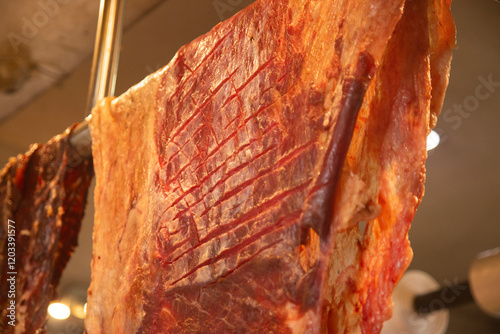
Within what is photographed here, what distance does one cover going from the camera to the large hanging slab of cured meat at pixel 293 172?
0.86m

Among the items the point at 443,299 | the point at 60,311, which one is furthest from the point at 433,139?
the point at 60,311

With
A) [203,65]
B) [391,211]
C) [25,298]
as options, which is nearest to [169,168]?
[203,65]

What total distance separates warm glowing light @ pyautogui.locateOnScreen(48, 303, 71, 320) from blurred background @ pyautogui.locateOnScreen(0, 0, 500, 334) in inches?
57.6

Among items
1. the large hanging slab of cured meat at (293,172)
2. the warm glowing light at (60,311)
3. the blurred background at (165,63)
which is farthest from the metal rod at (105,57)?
the warm glowing light at (60,311)

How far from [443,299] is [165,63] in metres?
2.28

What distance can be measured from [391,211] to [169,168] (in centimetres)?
54

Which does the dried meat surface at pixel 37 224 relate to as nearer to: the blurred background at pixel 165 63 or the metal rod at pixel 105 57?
the metal rod at pixel 105 57

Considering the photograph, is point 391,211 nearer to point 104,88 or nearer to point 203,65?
point 203,65

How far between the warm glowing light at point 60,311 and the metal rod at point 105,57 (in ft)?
18.8

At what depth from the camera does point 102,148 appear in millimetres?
1529

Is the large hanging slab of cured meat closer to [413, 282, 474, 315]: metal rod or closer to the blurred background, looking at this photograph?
the blurred background

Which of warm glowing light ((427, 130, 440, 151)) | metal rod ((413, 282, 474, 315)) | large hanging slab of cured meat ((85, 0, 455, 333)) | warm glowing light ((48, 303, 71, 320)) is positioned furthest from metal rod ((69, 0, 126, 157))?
warm glowing light ((48, 303, 71, 320))

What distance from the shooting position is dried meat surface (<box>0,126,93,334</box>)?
1.72 meters

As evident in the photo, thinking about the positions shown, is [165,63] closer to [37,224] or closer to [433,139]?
[37,224]
